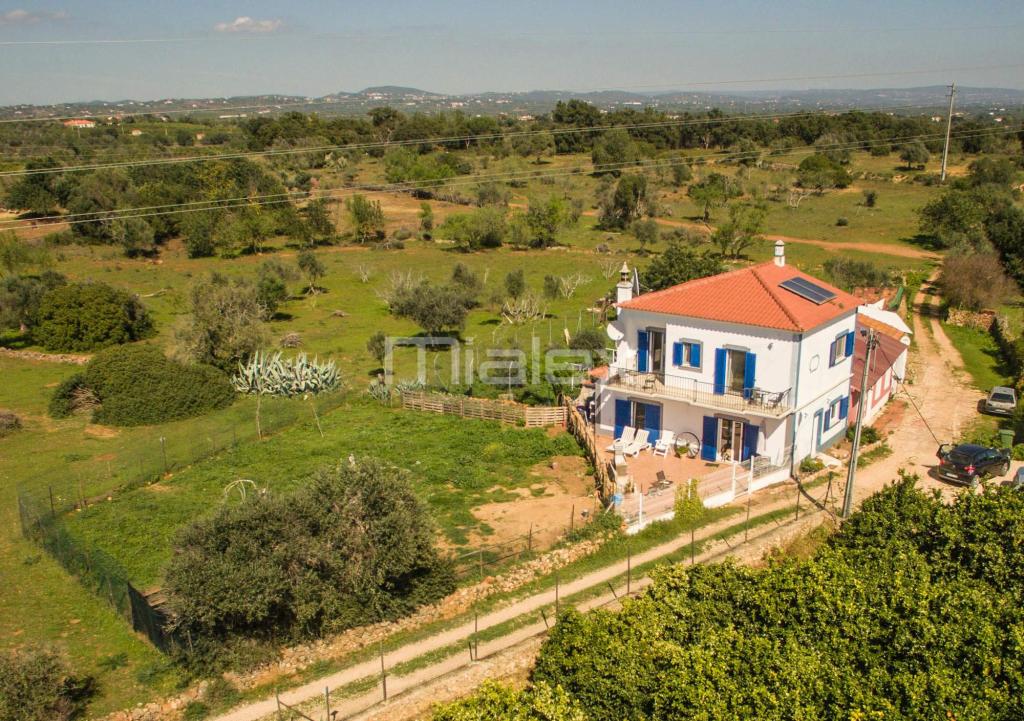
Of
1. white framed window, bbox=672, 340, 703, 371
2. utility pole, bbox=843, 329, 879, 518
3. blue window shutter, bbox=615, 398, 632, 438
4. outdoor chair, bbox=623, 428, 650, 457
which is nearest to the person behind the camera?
utility pole, bbox=843, 329, 879, 518

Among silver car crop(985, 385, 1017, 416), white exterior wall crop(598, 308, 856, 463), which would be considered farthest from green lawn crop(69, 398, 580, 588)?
silver car crop(985, 385, 1017, 416)

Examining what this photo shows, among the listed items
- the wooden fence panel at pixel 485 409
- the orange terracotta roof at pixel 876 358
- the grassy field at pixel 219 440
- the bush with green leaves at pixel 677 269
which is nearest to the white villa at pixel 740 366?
the orange terracotta roof at pixel 876 358

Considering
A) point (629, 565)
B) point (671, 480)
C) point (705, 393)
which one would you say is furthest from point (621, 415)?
point (629, 565)

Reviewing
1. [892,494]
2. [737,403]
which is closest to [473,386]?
[737,403]

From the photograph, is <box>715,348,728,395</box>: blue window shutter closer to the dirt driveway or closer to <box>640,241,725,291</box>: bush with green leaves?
the dirt driveway

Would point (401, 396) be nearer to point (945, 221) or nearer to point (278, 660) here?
point (278, 660)

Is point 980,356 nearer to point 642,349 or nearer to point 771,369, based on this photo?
point 771,369
